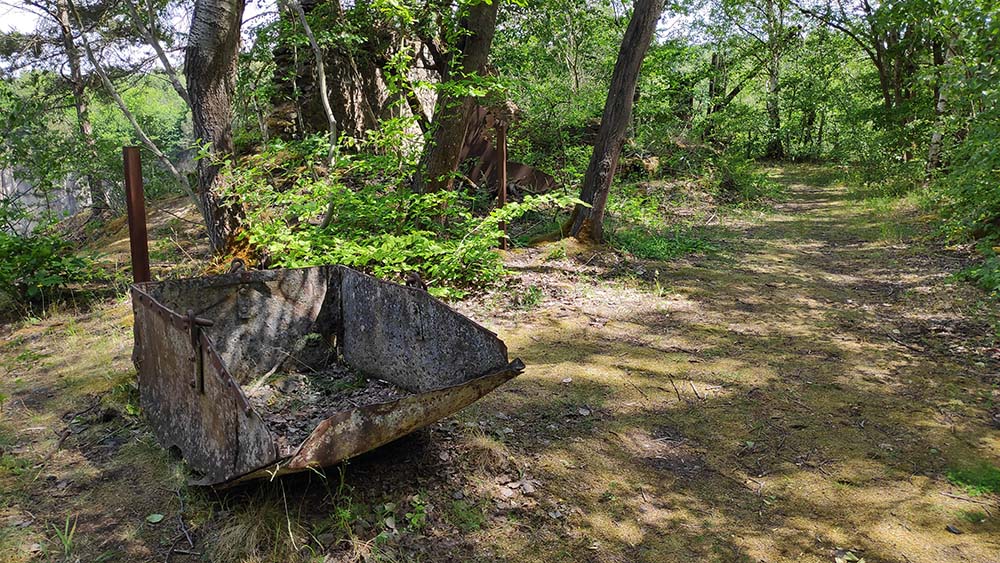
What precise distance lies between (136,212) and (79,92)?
13097 millimetres

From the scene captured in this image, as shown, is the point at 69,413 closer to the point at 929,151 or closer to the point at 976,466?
the point at 976,466

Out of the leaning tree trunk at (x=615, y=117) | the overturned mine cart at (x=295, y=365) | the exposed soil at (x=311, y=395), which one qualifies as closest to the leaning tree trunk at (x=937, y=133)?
the leaning tree trunk at (x=615, y=117)

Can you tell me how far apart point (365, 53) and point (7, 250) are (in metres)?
5.18

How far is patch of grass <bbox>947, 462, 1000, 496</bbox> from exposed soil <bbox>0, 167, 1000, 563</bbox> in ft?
0.17

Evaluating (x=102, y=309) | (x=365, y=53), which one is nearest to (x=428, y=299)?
(x=102, y=309)

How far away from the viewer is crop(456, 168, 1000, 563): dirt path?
2.63 meters

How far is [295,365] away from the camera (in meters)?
3.75

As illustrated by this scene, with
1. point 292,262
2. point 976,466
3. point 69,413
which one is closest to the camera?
point 976,466

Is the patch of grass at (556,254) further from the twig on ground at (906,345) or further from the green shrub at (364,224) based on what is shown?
the twig on ground at (906,345)

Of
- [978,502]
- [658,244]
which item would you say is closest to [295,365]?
[978,502]

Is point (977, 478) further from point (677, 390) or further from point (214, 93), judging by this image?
point (214, 93)

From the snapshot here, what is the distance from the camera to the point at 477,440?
322cm

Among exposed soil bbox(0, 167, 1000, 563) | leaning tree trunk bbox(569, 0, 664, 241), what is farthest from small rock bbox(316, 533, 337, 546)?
leaning tree trunk bbox(569, 0, 664, 241)

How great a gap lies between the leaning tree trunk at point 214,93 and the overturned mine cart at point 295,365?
2507mm
